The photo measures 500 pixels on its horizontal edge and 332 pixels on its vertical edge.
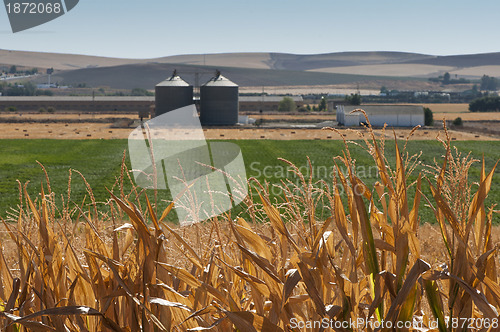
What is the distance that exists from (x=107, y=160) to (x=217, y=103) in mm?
47443

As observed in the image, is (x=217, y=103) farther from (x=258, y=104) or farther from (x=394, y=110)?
(x=258, y=104)

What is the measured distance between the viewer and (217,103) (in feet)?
311

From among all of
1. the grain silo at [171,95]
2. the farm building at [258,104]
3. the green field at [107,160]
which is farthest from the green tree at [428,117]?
the farm building at [258,104]

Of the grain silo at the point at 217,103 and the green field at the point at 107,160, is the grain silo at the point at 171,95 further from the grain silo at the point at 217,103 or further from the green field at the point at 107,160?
the green field at the point at 107,160

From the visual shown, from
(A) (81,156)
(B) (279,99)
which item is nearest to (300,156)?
(A) (81,156)

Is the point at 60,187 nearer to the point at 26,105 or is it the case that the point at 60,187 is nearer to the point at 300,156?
the point at 300,156

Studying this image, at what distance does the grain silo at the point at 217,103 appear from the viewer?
311 feet

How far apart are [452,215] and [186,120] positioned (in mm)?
87405

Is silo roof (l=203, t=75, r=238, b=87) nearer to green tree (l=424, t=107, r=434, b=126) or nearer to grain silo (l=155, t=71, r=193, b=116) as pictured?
grain silo (l=155, t=71, r=193, b=116)

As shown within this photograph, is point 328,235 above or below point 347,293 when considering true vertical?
above

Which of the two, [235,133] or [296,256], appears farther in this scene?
[235,133]

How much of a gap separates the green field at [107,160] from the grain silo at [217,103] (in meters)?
28.3

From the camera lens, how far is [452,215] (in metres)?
2.72

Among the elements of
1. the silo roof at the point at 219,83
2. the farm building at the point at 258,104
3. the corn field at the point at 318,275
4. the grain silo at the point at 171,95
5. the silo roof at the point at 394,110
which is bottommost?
the farm building at the point at 258,104
